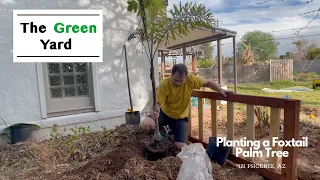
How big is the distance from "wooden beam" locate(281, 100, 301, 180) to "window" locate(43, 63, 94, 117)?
3.37m

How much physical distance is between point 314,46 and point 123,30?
2310 cm

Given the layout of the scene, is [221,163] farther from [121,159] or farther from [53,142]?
[53,142]

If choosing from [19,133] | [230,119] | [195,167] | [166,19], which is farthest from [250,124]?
[19,133]

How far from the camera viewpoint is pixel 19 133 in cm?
353

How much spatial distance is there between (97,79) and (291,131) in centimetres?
331

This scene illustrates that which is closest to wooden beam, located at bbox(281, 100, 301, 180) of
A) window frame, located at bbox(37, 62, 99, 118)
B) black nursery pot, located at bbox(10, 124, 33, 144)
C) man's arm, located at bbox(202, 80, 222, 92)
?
man's arm, located at bbox(202, 80, 222, 92)

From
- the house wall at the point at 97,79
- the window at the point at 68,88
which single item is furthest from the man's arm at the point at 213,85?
the window at the point at 68,88

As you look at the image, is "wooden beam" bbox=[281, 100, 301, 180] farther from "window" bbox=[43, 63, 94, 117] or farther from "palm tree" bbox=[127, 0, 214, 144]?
"window" bbox=[43, 63, 94, 117]

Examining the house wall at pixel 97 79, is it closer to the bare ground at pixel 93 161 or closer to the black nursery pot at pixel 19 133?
the black nursery pot at pixel 19 133

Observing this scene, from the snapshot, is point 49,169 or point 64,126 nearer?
Answer: point 49,169

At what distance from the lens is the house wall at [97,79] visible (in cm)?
361

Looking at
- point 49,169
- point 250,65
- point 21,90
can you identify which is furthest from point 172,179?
point 250,65

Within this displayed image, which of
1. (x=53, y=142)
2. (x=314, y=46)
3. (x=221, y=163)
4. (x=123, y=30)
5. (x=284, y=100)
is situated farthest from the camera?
(x=314, y=46)

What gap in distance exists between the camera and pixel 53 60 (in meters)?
→ 4.01
